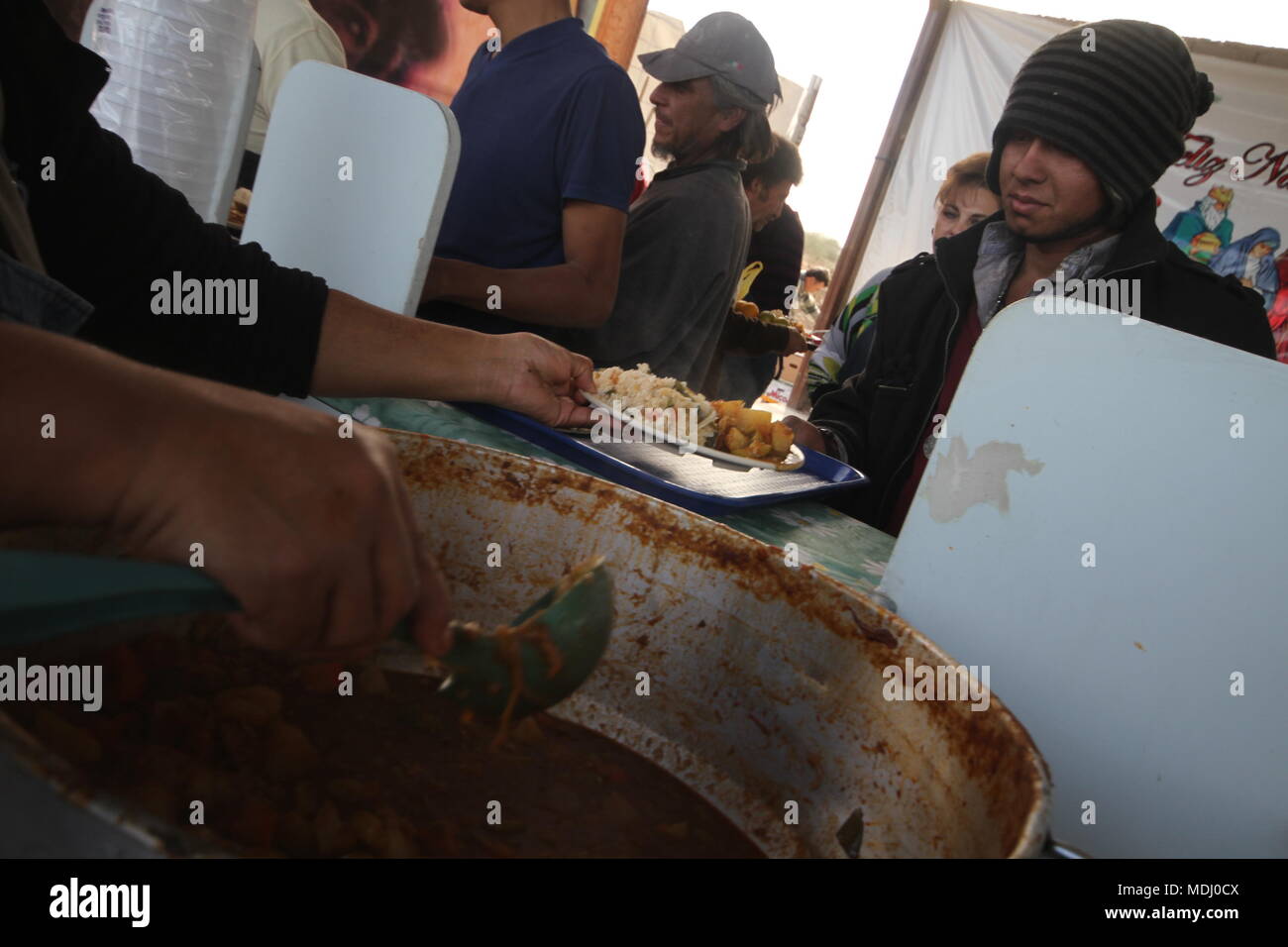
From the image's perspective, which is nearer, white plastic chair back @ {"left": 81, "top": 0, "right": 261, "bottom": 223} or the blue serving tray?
the blue serving tray

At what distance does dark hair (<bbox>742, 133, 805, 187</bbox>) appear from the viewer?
12.5ft

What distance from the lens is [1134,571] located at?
0.80 metres

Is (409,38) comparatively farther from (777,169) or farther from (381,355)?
(381,355)

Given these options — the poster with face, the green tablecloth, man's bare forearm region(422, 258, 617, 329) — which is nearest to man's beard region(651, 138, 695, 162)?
man's bare forearm region(422, 258, 617, 329)

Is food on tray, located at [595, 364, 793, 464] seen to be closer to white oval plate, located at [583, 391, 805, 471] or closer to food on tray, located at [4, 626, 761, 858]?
white oval plate, located at [583, 391, 805, 471]

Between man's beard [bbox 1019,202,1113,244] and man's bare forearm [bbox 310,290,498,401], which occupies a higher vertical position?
man's beard [bbox 1019,202,1113,244]

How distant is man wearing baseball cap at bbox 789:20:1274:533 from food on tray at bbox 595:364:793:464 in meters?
0.35

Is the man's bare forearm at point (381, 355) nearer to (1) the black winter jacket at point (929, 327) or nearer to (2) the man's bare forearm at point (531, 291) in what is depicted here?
(2) the man's bare forearm at point (531, 291)

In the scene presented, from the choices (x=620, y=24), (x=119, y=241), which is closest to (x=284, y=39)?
(x=119, y=241)

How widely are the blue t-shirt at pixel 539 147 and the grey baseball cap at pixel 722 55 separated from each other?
581 millimetres

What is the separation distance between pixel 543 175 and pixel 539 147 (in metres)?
0.06

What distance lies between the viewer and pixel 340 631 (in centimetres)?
41
